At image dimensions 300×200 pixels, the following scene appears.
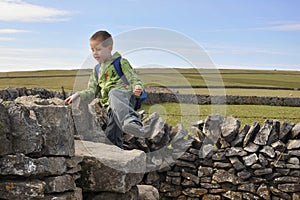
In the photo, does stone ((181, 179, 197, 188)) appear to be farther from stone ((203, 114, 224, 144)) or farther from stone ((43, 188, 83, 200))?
stone ((43, 188, 83, 200))

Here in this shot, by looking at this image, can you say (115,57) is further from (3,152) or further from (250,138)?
(250,138)

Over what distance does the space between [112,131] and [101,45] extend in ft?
4.18

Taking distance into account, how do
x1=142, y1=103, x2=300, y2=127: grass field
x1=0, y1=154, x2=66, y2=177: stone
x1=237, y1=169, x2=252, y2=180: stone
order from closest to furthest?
x1=0, y1=154, x2=66, y2=177: stone, x1=237, y1=169, x2=252, y2=180: stone, x1=142, y1=103, x2=300, y2=127: grass field

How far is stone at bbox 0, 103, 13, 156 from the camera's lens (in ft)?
12.9

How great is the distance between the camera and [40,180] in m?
4.24

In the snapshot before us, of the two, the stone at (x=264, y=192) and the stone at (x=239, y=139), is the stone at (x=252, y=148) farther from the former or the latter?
the stone at (x=264, y=192)

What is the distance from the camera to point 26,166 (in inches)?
161

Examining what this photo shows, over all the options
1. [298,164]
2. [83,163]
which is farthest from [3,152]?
[298,164]

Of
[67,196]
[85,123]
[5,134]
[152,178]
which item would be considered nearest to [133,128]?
[85,123]

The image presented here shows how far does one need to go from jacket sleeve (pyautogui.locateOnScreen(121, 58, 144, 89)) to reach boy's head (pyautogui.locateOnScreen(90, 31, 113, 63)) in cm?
27

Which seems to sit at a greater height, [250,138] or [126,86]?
[126,86]

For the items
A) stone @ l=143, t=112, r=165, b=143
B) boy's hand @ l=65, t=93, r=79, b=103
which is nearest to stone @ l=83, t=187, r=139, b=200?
boy's hand @ l=65, t=93, r=79, b=103

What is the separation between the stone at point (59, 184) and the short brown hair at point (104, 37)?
271 centimetres

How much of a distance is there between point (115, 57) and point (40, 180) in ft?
9.46
